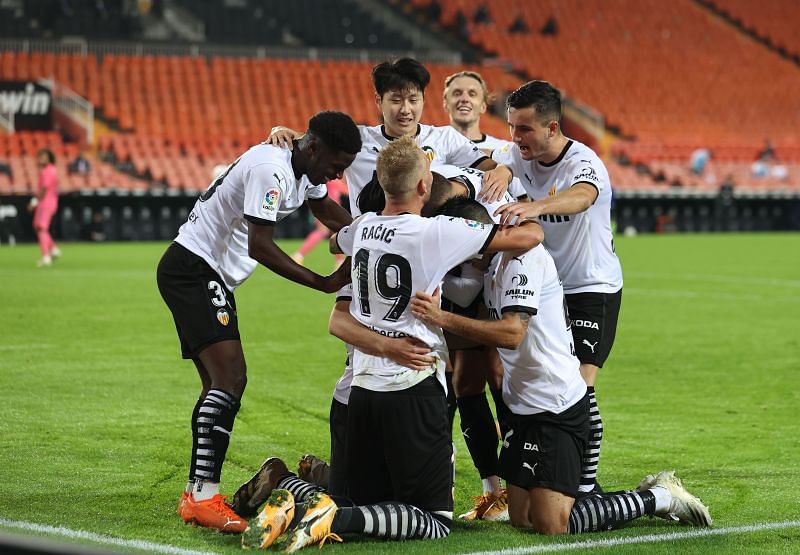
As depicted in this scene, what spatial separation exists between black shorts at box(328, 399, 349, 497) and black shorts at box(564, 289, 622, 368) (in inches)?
48.0

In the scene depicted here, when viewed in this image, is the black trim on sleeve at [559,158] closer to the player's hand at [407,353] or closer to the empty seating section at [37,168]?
the player's hand at [407,353]

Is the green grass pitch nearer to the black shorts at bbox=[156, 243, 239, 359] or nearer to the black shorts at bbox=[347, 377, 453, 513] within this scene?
the black shorts at bbox=[347, 377, 453, 513]

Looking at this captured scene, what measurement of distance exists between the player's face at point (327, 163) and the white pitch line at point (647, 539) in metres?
1.86

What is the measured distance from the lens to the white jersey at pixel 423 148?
633cm

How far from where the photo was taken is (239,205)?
18.1 ft

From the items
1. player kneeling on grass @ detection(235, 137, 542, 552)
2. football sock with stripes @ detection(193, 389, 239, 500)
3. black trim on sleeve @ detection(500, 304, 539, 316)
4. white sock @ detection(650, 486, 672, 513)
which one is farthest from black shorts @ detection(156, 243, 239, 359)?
white sock @ detection(650, 486, 672, 513)

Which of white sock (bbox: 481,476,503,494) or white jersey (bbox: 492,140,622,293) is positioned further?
white jersey (bbox: 492,140,622,293)

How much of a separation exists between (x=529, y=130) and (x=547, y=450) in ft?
5.02

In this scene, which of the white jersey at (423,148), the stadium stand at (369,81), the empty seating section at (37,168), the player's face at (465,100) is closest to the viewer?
the white jersey at (423,148)

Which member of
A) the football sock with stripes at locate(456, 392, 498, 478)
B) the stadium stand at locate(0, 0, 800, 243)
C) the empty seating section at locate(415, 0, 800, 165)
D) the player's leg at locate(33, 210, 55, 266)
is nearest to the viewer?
the football sock with stripes at locate(456, 392, 498, 478)

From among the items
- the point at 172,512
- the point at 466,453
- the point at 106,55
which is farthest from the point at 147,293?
the point at 106,55

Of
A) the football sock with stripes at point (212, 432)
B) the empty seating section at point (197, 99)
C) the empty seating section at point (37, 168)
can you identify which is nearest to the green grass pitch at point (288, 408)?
the football sock with stripes at point (212, 432)

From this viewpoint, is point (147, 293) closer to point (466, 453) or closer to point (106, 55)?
point (466, 453)

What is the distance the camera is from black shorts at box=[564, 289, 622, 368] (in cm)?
576
